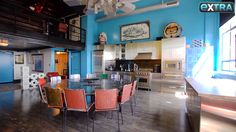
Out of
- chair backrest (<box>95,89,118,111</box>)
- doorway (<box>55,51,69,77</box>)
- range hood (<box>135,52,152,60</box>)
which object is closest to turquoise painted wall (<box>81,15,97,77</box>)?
range hood (<box>135,52,152,60</box>)

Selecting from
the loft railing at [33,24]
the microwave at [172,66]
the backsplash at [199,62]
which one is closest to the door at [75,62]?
the loft railing at [33,24]

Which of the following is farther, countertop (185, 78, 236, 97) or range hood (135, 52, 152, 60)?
range hood (135, 52, 152, 60)

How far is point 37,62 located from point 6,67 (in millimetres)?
1900

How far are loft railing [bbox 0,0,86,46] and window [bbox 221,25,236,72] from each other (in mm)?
6250

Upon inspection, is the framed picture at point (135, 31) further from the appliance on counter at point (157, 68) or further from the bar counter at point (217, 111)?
the bar counter at point (217, 111)

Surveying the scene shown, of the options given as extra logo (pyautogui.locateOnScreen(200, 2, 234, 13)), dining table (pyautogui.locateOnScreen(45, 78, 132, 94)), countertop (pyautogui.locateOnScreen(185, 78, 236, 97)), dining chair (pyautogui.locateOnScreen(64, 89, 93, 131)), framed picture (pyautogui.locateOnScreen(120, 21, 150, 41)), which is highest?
framed picture (pyautogui.locateOnScreen(120, 21, 150, 41))

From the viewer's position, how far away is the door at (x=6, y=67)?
877 cm

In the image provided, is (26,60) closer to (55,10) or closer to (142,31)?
(55,10)

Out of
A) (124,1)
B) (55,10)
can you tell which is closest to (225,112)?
(124,1)

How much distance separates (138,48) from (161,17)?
1709mm

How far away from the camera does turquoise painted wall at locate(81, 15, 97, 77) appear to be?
317 inches

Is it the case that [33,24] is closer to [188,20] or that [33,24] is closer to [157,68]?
[157,68]

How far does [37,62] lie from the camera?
903 cm

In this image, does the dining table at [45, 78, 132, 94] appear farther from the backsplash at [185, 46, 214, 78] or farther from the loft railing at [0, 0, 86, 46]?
the backsplash at [185, 46, 214, 78]
